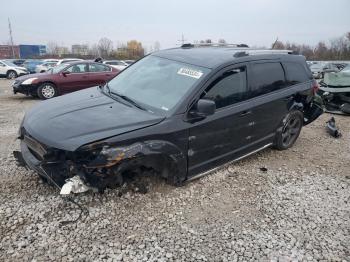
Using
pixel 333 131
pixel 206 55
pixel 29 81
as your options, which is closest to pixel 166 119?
pixel 206 55

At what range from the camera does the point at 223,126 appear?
4.08 meters

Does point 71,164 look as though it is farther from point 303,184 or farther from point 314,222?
point 303,184

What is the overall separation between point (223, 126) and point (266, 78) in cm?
132

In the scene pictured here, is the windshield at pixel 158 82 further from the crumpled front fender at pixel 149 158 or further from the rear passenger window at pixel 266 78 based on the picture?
the rear passenger window at pixel 266 78

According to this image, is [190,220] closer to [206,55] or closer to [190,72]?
[190,72]

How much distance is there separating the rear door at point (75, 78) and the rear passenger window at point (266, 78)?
8.35 m

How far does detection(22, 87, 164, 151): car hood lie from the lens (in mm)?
3146

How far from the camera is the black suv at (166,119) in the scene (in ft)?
10.4

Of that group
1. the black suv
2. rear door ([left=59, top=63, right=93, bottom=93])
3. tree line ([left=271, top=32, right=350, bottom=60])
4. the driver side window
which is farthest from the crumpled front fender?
tree line ([left=271, top=32, right=350, bottom=60])

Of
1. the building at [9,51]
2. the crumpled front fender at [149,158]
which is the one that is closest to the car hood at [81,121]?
the crumpled front fender at [149,158]

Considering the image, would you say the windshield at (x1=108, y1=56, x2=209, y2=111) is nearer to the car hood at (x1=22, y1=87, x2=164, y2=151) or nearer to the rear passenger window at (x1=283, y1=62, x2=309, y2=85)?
the car hood at (x1=22, y1=87, x2=164, y2=151)

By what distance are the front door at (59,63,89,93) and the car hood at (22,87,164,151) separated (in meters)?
7.69

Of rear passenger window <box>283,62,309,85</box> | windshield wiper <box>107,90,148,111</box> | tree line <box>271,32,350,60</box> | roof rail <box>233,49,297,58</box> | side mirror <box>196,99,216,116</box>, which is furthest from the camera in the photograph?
tree line <box>271,32,350,60</box>

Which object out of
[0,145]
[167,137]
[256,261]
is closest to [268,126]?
[167,137]
